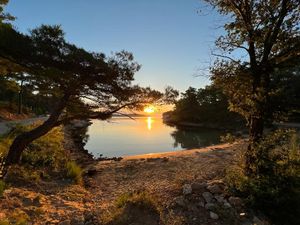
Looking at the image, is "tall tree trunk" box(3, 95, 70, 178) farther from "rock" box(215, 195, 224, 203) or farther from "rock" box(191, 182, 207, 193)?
"rock" box(215, 195, 224, 203)

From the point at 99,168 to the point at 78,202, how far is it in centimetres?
493

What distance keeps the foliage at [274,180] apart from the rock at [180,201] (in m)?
1.18

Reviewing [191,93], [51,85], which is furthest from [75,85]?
[191,93]

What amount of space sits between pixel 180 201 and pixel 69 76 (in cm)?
459

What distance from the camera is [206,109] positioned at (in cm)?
5044

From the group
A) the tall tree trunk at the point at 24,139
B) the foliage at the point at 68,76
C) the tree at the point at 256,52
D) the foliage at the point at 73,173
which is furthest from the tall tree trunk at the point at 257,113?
the tall tree trunk at the point at 24,139

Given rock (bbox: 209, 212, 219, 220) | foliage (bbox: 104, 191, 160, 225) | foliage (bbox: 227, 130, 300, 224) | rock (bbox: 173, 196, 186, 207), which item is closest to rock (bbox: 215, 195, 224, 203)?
foliage (bbox: 227, 130, 300, 224)

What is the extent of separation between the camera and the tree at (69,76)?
8117 mm

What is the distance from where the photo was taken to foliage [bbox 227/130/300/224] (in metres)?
5.98

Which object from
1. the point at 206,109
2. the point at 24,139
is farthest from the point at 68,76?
the point at 206,109

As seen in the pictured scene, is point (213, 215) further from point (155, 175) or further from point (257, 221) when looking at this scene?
point (155, 175)

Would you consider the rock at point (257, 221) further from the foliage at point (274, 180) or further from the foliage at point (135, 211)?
the foliage at point (135, 211)

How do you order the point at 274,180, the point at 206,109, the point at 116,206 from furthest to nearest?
the point at 206,109, the point at 274,180, the point at 116,206

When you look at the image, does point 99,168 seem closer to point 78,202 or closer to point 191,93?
point 78,202
